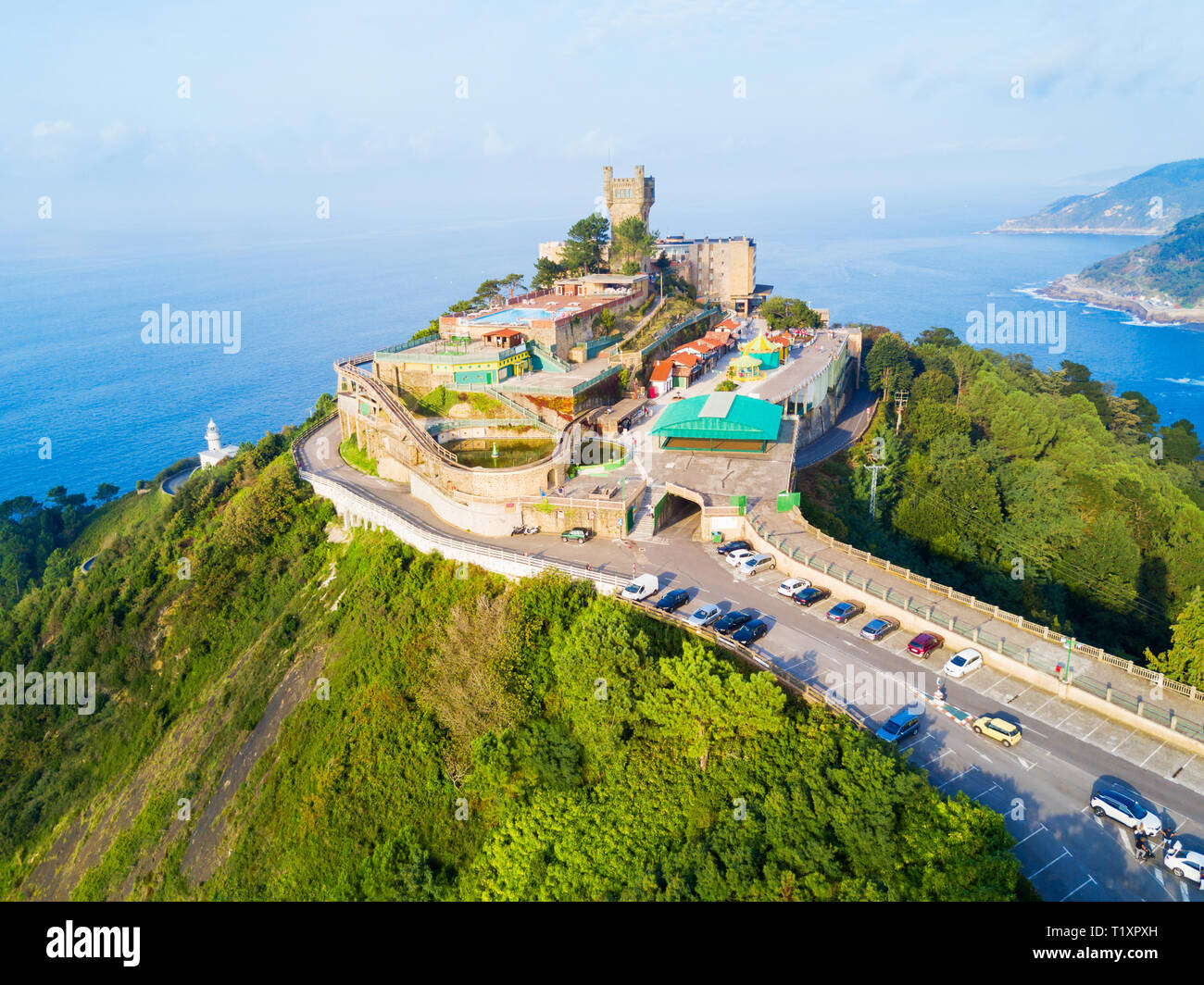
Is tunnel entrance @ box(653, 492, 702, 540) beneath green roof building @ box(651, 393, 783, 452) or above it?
beneath

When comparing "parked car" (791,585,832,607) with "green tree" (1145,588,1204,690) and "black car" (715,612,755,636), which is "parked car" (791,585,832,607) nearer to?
"black car" (715,612,755,636)

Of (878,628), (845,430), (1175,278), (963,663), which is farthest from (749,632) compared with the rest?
(1175,278)

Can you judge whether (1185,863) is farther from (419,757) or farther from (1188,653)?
(419,757)

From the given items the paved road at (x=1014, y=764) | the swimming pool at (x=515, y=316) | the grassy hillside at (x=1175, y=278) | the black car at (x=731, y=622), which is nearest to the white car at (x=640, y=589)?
the paved road at (x=1014, y=764)

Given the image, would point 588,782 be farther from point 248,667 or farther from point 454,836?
point 248,667

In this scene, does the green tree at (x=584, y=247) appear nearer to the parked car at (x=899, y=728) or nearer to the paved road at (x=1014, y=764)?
the paved road at (x=1014, y=764)

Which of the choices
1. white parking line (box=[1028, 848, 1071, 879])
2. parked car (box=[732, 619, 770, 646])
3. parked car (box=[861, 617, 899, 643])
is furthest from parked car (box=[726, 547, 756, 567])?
white parking line (box=[1028, 848, 1071, 879])

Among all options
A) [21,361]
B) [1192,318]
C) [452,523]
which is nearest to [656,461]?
[452,523]
